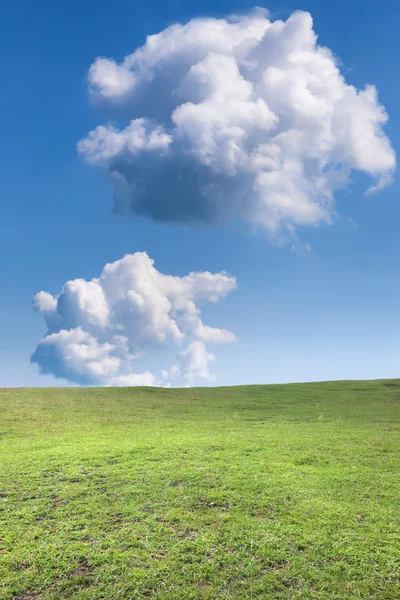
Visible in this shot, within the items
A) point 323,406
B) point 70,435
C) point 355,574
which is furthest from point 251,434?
point 323,406

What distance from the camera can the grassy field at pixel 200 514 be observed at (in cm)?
824

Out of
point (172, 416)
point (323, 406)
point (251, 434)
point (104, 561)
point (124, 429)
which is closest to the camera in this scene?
point (104, 561)

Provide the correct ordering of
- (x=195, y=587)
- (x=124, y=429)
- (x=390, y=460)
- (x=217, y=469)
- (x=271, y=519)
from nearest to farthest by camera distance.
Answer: (x=195, y=587) → (x=271, y=519) → (x=217, y=469) → (x=390, y=460) → (x=124, y=429)

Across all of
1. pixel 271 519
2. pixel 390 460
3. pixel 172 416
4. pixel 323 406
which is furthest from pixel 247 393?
pixel 271 519

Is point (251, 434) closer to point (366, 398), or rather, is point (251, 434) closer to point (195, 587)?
point (195, 587)

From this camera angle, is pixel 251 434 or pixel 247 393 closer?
pixel 251 434

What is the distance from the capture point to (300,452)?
1709 cm

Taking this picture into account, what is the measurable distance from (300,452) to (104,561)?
10.3 metres

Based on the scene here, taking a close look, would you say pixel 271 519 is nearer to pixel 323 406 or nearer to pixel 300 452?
pixel 300 452

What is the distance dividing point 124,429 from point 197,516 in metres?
14.4

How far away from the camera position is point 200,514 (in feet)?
35.3

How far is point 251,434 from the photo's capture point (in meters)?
21.4

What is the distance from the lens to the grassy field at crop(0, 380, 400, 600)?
8.24 m

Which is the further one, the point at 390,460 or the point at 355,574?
the point at 390,460
